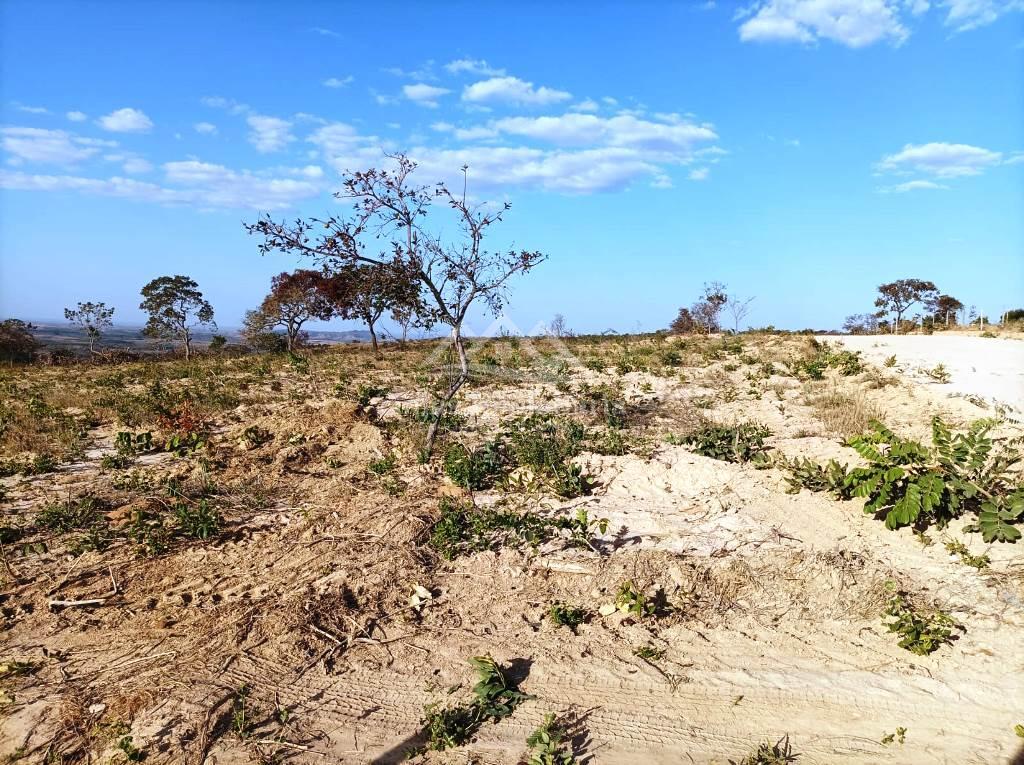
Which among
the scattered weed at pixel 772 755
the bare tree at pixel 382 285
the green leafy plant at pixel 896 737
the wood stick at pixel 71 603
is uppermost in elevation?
the bare tree at pixel 382 285

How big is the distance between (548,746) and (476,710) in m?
0.49

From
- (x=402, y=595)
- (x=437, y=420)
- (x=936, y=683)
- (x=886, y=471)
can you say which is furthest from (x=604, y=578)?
(x=437, y=420)

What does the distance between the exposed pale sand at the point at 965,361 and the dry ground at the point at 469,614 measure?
112 cm

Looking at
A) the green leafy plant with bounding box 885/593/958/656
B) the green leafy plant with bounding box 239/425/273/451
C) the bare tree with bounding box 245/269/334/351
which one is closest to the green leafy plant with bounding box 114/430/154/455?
the green leafy plant with bounding box 239/425/273/451

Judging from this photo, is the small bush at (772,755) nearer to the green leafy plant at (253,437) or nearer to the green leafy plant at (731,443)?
the green leafy plant at (731,443)

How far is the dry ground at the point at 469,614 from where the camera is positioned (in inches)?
128

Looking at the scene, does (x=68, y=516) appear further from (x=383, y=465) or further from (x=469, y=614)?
(x=469, y=614)

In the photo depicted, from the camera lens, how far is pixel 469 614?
4.34 metres

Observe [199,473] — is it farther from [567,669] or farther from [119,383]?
[119,383]

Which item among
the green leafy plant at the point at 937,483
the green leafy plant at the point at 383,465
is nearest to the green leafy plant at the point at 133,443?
the green leafy plant at the point at 383,465

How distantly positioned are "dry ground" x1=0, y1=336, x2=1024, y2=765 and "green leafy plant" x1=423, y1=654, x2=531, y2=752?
0.08 meters

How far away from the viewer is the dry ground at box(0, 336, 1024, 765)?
10.7 ft

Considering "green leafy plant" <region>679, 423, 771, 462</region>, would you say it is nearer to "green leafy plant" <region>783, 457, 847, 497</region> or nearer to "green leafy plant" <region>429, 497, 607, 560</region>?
"green leafy plant" <region>783, 457, 847, 497</region>

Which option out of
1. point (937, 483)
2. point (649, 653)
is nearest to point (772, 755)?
point (649, 653)
